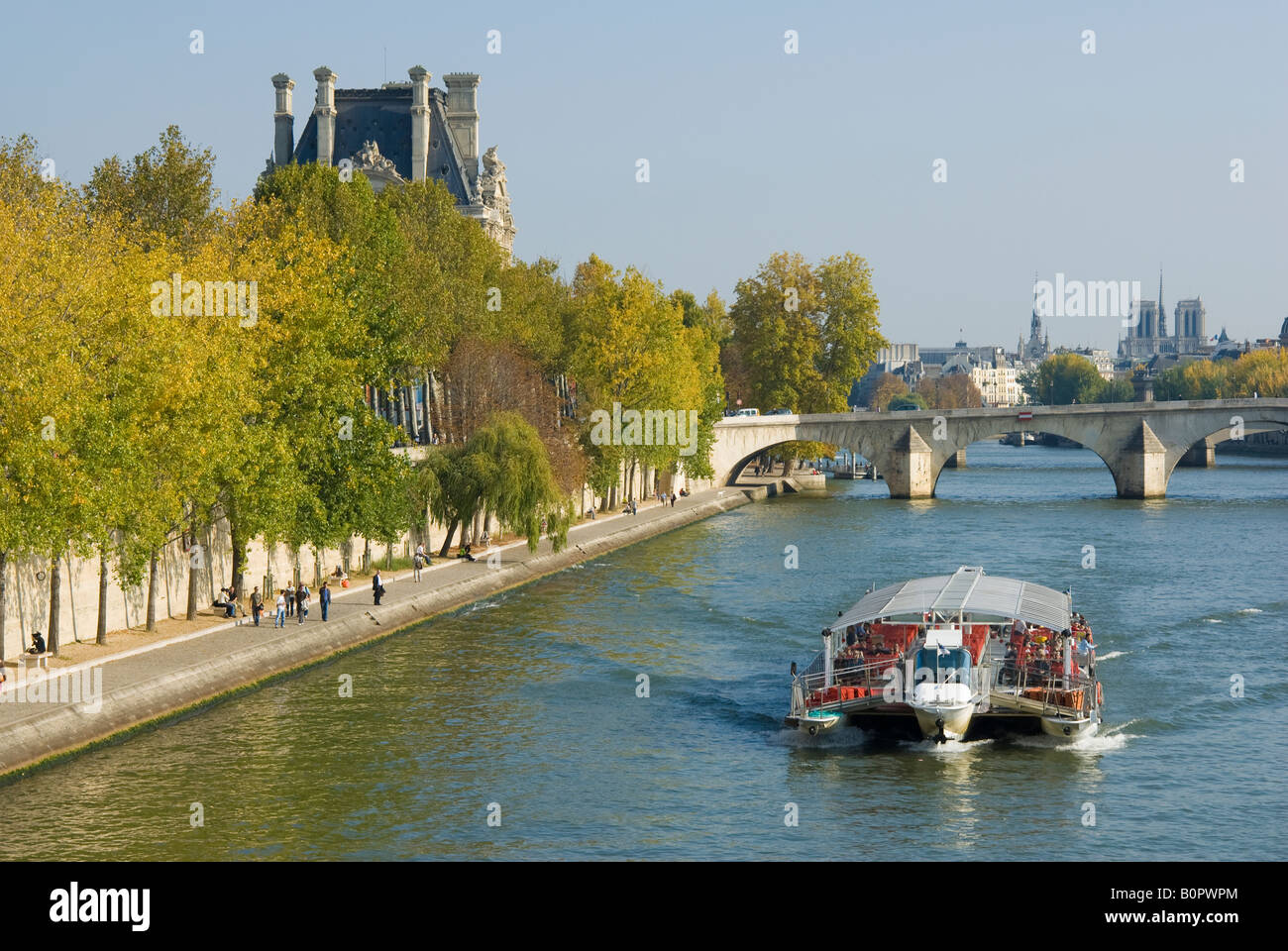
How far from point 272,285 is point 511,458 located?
15.7 metres

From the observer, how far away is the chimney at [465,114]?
355 ft

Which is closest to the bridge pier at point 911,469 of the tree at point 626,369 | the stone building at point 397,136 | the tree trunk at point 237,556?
the tree at point 626,369

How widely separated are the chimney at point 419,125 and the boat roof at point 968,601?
69316mm

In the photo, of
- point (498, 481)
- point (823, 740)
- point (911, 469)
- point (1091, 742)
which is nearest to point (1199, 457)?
point (911, 469)

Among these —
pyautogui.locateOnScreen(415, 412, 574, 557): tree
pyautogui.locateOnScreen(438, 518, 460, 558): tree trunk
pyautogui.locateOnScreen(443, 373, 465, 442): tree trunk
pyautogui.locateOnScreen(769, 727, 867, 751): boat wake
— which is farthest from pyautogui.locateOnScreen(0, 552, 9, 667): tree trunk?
pyautogui.locateOnScreen(443, 373, 465, 442): tree trunk

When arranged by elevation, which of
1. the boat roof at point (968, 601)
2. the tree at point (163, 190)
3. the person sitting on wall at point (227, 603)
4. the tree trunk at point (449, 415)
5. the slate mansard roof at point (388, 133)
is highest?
the slate mansard roof at point (388, 133)

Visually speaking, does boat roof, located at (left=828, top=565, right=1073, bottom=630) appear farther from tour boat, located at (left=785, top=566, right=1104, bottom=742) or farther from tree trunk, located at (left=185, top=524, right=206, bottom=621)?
tree trunk, located at (left=185, top=524, right=206, bottom=621)

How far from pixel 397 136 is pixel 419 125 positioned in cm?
223

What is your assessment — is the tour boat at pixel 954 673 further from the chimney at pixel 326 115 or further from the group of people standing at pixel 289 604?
the chimney at pixel 326 115

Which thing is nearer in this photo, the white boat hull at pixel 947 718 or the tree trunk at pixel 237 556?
the white boat hull at pixel 947 718

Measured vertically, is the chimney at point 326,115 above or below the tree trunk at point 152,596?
above

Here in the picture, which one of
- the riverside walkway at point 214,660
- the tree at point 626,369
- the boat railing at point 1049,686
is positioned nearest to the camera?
the riverside walkway at point 214,660

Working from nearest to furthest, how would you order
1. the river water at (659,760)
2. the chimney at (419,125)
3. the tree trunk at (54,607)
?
the river water at (659,760), the tree trunk at (54,607), the chimney at (419,125)
